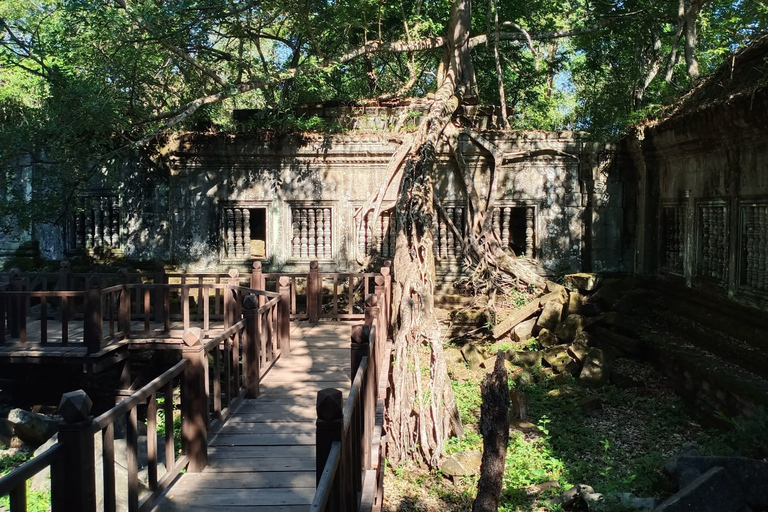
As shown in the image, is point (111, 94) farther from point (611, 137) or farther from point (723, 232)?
point (723, 232)

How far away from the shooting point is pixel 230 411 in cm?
549

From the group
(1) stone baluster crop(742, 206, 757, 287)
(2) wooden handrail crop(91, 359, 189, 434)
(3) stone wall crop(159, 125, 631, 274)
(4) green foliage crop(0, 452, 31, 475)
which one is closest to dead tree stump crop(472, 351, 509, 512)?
(2) wooden handrail crop(91, 359, 189, 434)

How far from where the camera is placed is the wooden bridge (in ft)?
8.91

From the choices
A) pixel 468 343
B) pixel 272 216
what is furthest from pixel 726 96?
pixel 272 216

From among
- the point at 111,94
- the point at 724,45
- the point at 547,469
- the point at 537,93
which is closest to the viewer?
the point at 547,469

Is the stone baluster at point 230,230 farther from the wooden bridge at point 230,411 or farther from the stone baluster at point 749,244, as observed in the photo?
the stone baluster at point 749,244

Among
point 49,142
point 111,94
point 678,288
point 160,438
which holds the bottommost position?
point 160,438

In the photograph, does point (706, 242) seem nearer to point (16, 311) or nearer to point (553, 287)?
point (553, 287)

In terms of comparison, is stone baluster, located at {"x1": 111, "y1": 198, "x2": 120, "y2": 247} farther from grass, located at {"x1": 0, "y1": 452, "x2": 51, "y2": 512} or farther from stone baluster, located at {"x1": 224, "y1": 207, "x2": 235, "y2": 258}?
grass, located at {"x1": 0, "y1": 452, "x2": 51, "y2": 512}

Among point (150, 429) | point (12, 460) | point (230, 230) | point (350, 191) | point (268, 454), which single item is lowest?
point (12, 460)

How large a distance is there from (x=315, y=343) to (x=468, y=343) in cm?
285

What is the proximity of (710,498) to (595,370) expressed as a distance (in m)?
3.97

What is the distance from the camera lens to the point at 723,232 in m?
8.11

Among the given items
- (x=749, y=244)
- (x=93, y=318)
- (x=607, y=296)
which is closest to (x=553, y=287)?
(x=607, y=296)
